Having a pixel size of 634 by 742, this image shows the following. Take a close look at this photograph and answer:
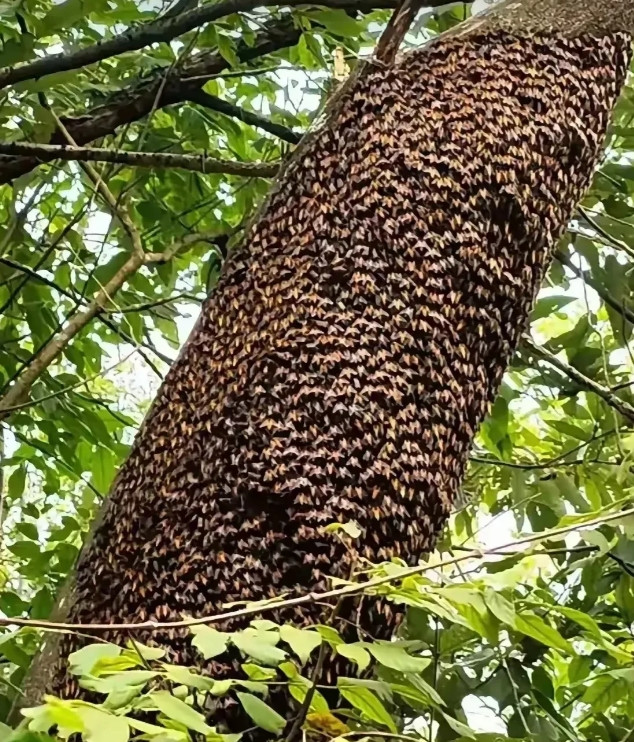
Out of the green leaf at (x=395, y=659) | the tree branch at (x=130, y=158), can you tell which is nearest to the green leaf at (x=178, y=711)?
the green leaf at (x=395, y=659)

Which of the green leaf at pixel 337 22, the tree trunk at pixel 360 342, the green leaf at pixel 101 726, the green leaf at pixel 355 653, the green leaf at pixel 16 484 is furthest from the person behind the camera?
the green leaf at pixel 16 484

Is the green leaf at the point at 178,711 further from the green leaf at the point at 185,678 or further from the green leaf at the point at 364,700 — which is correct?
the green leaf at the point at 364,700

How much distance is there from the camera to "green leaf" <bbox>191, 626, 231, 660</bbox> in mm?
491

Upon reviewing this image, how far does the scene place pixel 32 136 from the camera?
1.46m

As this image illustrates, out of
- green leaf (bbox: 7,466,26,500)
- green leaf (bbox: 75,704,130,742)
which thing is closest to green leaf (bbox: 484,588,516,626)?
green leaf (bbox: 75,704,130,742)

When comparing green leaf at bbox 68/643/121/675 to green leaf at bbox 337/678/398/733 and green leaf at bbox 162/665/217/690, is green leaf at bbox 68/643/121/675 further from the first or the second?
green leaf at bbox 337/678/398/733

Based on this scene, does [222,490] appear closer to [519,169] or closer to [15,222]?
[519,169]

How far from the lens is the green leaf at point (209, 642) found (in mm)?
491

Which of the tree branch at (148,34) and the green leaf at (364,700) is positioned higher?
the tree branch at (148,34)

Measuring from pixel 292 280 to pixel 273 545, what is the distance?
0.89 feet

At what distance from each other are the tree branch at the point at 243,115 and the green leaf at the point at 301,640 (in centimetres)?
115

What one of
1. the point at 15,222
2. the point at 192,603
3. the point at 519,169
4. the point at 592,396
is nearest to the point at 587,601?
the point at 592,396

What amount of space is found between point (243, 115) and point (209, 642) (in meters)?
1.33

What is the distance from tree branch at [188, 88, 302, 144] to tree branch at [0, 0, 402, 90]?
0.64ft
